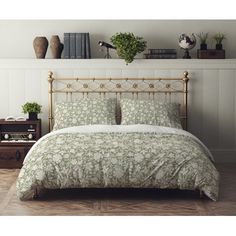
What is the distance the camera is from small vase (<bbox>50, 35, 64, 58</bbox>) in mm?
5914

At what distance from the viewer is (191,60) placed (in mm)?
5914

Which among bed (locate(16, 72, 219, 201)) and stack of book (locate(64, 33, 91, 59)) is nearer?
bed (locate(16, 72, 219, 201))

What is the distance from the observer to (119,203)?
3998 millimetres

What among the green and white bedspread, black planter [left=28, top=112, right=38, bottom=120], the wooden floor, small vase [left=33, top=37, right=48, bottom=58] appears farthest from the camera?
small vase [left=33, top=37, right=48, bottom=58]

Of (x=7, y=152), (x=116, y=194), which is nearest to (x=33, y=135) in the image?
(x=7, y=152)

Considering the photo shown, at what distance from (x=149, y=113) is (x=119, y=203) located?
152cm

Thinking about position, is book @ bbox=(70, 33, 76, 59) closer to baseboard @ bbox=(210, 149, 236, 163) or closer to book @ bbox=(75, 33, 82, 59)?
book @ bbox=(75, 33, 82, 59)

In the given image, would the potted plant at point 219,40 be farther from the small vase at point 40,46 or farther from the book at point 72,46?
the small vase at point 40,46

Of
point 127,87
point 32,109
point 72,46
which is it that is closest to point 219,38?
point 127,87

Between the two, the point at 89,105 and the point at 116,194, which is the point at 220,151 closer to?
the point at 89,105

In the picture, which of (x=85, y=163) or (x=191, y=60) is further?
(x=191, y=60)

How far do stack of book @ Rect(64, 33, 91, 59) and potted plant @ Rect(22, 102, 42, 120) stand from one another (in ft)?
2.25

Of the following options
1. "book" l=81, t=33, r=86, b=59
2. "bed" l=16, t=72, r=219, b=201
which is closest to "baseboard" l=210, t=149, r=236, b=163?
"bed" l=16, t=72, r=219, b=201

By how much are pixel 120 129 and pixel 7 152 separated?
1.56m
